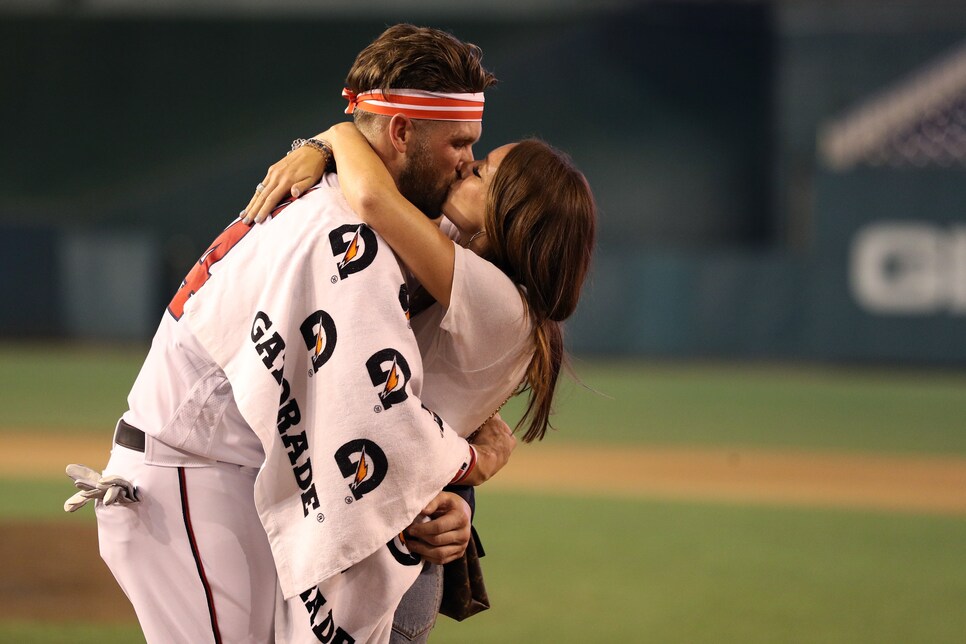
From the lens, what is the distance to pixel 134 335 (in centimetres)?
1833

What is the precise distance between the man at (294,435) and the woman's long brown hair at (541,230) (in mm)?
141

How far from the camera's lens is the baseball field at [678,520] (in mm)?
5559

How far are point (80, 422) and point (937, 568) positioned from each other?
7.86 metres

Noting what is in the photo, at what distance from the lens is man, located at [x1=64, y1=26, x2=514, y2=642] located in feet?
7.34

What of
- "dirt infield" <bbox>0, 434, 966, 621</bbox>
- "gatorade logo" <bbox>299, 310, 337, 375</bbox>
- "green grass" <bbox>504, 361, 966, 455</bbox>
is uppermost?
"gatorade logo" <bbox>299, 310, 337, 375</bbox>

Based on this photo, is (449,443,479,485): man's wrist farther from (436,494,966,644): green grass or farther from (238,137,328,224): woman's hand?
(436,494,966,644): green grass

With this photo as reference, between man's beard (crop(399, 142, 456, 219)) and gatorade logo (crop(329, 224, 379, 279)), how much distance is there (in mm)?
291

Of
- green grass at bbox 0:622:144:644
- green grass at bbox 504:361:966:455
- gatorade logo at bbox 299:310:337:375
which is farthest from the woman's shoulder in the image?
green grass at bbox 504:361:966:455

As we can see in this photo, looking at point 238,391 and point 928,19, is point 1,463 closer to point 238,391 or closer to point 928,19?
point 238,391

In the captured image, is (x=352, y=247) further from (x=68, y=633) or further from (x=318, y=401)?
(x=68, y=633)

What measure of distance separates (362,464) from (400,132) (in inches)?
28.8

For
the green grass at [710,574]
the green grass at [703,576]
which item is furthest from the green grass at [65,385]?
the green grass at [710,574]

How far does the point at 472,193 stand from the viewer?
2600 mm

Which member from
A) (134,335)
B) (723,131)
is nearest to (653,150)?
(723,131)
